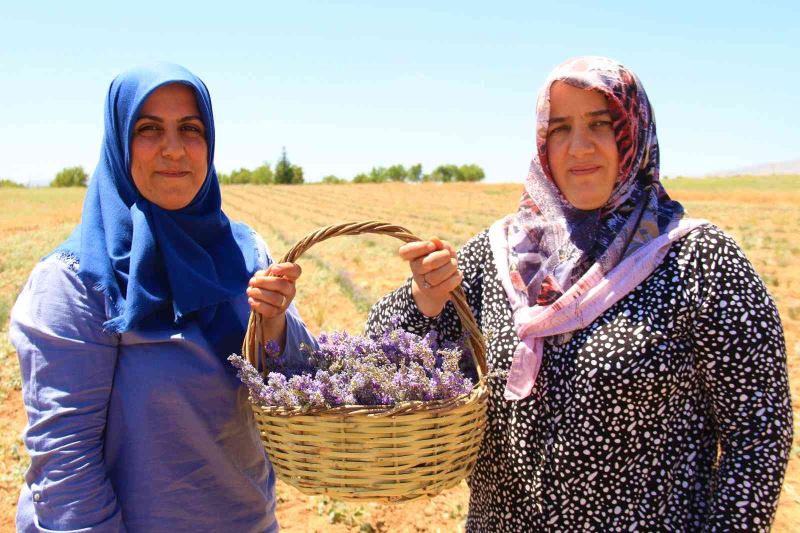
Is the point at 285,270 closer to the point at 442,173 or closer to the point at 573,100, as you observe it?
the point at 573,100

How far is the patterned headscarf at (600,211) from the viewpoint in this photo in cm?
185

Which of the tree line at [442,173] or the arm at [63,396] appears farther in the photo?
the tree line at [442,173]

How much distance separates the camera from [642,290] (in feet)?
5.88

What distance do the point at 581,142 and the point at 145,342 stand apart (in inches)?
55.2

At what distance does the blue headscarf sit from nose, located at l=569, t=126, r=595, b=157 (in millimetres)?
1129

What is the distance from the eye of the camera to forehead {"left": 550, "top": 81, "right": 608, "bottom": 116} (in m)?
1.86

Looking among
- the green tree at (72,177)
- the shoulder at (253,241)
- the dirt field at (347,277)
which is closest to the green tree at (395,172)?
the green tree at (72,177)

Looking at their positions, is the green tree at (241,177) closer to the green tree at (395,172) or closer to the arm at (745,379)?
the green tree at (395,172)

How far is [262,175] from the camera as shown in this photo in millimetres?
77438

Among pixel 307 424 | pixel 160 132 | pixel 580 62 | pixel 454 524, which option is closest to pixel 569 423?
pixel 307 424

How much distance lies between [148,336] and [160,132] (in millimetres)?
611

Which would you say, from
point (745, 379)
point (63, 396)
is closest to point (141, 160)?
point (63, 396)

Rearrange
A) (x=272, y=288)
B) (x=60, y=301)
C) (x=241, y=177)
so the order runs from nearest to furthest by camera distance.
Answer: (x=60, y=301) → (x=272, y=288) → (x=241, y=177)

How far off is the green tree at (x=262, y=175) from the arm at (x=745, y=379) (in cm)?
7637
